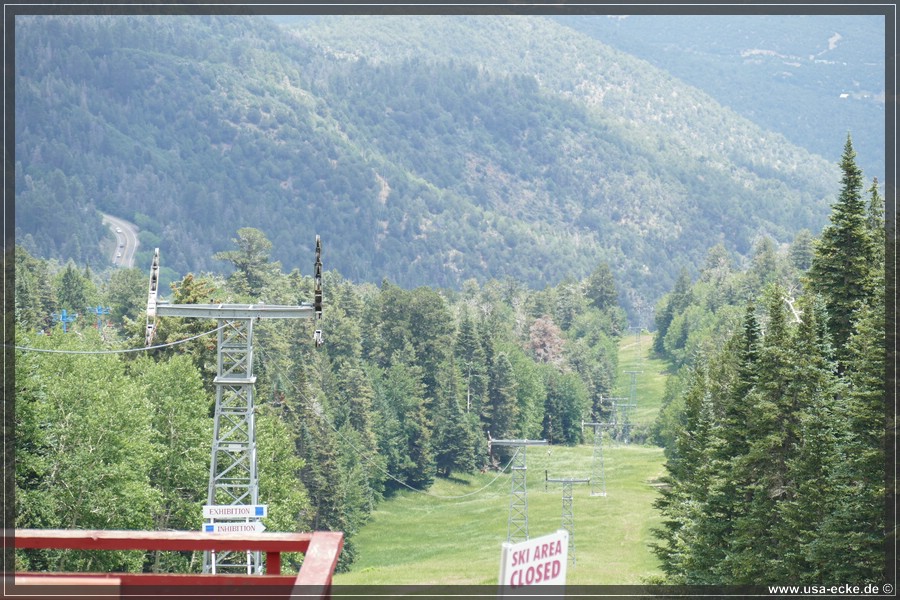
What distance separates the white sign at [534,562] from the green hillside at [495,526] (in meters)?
66.3

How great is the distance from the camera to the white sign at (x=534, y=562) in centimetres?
1308

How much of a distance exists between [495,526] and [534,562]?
368 ft

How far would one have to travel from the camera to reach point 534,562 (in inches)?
529

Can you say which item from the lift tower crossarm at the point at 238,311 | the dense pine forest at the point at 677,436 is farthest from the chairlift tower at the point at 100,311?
the lift tower crossarm at the point at 238,311

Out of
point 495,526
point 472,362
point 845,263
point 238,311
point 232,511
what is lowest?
point 495,526

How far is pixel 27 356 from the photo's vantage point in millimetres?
65062

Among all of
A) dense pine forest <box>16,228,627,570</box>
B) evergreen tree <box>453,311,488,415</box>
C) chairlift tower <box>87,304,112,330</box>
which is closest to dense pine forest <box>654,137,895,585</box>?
dense pine forest <box>16,228,627,570</box>

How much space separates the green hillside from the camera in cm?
9206

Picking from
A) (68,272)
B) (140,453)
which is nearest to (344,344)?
(68,272)

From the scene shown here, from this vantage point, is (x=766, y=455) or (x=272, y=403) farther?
(x=272, y=403)

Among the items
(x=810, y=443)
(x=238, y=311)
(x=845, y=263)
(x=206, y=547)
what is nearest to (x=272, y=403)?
(x=238, y=311)

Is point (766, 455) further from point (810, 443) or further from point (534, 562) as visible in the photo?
point (534, 562)

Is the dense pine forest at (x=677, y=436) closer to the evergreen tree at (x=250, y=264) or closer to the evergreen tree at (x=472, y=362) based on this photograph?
the evergreen tree at (x=250, y=264)

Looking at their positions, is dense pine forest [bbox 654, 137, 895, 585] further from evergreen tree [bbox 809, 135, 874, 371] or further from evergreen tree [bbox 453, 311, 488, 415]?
evergreen tree [bbox 453, 311, 488, 415]
